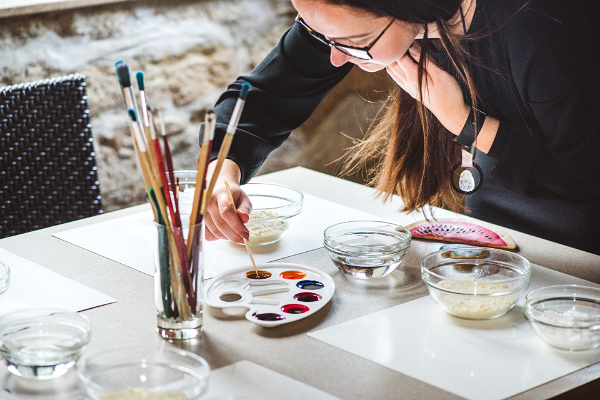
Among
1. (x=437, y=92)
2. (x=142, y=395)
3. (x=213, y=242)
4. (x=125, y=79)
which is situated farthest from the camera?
(x=437, y=92)

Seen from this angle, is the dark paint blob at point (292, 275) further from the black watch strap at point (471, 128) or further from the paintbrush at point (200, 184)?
the black watch strap at point (471, 128)

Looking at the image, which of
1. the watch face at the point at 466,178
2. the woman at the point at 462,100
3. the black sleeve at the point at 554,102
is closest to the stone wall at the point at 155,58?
the woman at the point at 462,100

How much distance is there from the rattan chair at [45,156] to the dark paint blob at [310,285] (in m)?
1.07

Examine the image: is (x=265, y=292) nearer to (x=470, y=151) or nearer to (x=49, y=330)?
(x=49, y=330)

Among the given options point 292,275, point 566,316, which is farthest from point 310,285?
point 566,316

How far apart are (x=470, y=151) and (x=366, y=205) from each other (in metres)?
0.29

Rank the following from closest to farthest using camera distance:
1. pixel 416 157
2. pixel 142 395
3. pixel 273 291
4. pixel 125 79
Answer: pixel 142 395 → pixel 125 79 → pixel 273 291 → pixel 416 157

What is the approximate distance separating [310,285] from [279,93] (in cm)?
66

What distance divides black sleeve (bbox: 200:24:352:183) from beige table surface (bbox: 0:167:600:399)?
1.20ft

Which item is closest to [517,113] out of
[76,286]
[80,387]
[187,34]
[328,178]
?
[328,178]

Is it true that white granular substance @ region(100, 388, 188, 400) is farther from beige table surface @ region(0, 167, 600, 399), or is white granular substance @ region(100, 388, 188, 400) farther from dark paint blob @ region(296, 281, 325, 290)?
dark paint blob @ region(296, 281, 325, 290)

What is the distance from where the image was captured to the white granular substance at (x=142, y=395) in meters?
0.75

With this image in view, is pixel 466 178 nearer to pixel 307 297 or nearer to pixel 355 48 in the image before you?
pixel 355 48

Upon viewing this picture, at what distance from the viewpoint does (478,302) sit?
3.24ft
